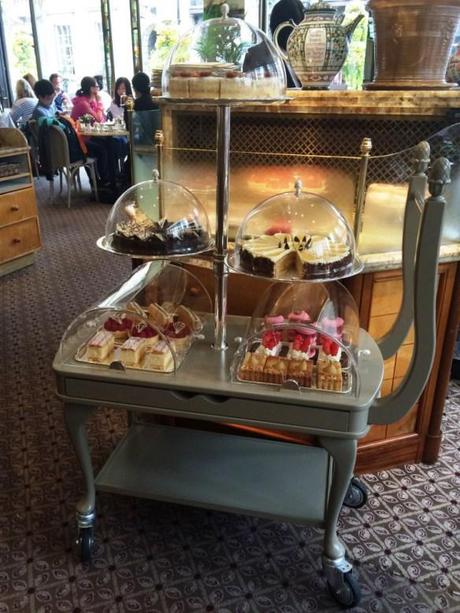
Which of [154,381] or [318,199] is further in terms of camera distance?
[318,199]

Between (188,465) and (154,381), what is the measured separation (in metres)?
0.50

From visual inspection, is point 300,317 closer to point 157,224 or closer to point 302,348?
point 302,348

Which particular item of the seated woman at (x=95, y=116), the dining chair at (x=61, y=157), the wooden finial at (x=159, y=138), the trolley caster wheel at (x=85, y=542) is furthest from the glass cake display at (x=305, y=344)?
the seated woman at (x=95, y=116)

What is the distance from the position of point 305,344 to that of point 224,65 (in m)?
0.75

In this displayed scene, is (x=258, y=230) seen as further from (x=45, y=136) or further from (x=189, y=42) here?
(x=45, y=136)

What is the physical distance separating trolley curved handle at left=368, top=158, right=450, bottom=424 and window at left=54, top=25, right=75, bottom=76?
9673mm

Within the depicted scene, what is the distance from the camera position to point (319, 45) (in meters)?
1.82

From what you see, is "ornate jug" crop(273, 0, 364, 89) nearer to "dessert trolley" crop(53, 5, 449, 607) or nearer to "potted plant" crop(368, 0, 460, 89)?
"potted plant" crop(368, 0, 460, 89)

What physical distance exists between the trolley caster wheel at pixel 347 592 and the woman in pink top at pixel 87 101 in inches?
274

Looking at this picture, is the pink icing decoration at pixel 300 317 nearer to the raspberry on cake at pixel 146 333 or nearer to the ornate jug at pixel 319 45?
the raspberry on cake at pixel 146 333

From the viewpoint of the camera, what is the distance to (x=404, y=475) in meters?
2.14

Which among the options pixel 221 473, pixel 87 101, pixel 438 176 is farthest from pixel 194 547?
pixel 87 101

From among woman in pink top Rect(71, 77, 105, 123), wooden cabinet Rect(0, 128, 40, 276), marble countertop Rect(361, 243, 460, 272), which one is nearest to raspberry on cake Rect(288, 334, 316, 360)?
marble countertop Rect(361, 243, 460, 272)

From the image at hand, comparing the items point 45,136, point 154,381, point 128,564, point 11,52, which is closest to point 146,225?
point 154,381
